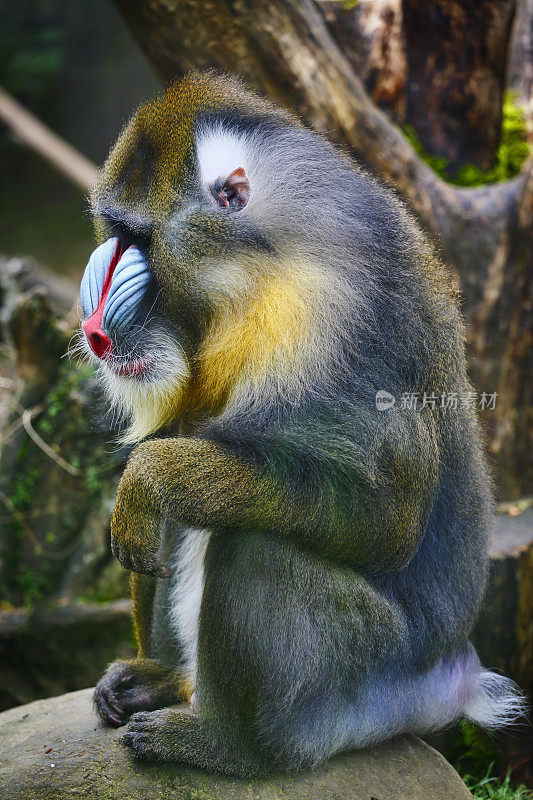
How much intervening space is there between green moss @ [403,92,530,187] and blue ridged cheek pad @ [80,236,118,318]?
3.38 meters

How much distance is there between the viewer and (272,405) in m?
2.61

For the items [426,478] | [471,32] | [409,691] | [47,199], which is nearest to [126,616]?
[409,691]

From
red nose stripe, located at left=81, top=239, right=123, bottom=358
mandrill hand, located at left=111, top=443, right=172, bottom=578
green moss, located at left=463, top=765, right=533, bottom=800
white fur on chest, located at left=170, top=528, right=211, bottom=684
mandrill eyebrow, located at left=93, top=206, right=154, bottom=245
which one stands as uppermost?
mandrill eyebrow, located at left=93, top=206, right=154, bottom=245

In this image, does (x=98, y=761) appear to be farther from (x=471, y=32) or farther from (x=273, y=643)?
(x=471, y=32)

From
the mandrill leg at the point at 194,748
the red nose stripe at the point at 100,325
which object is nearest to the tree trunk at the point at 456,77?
the red nose stripe at the point at 100,325

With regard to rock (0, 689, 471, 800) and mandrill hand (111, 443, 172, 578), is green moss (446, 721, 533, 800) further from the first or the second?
mandrill hand (111, 443, 172, 578)

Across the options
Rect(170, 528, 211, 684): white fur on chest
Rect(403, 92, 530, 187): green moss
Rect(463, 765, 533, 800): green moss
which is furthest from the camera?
Rect(403, 92, 530, 187): green moss

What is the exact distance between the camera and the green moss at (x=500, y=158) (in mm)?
5539

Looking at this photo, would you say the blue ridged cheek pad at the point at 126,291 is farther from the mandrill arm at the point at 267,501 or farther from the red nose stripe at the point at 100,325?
the mandrill arm at the point at 267,501

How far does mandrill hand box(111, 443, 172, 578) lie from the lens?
2.66 m

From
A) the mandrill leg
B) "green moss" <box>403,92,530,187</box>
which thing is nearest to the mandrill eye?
the mandrill leg

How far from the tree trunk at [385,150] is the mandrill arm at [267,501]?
1.87 m

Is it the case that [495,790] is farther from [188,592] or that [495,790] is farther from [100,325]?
→ [100,325]

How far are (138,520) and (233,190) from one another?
111 cm
